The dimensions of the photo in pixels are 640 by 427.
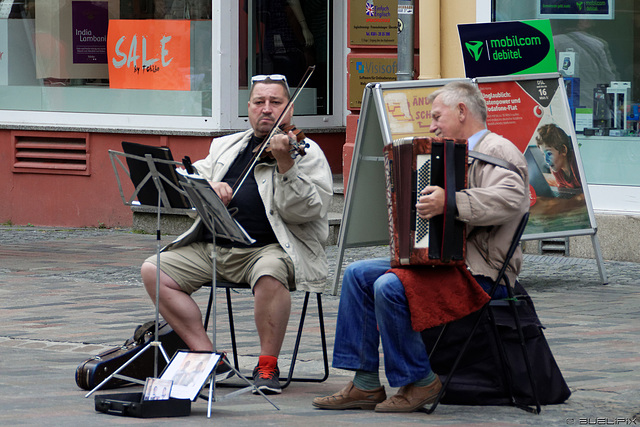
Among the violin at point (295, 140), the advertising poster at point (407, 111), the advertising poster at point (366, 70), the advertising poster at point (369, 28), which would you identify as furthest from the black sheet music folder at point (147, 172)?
the advertising poster at point (369, 28)

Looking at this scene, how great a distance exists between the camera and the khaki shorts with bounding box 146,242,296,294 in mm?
5422

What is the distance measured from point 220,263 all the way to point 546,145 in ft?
11.7

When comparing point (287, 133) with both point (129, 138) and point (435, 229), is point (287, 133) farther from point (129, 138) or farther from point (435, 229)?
point (129, 138)

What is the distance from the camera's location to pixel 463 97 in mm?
5008

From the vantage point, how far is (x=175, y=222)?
11.5m

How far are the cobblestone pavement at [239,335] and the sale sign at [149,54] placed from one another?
6.18ft

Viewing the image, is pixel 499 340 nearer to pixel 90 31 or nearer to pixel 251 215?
pixel 251 215

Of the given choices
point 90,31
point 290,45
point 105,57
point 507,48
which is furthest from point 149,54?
point 507,48

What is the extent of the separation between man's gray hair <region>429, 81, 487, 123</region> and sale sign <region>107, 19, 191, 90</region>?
23.6 feet

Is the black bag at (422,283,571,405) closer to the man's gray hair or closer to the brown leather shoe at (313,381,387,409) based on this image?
the brown leather shoe at (313,381,387,409)

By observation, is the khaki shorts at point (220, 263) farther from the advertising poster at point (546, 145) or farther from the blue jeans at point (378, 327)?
the advertising poster at point (546, 145)

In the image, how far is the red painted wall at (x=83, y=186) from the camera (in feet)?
39.2

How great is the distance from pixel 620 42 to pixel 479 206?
231 inches

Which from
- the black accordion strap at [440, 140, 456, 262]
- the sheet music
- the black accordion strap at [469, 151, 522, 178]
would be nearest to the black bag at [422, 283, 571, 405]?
the black accordion strap at [440, 140, 456, 262]
